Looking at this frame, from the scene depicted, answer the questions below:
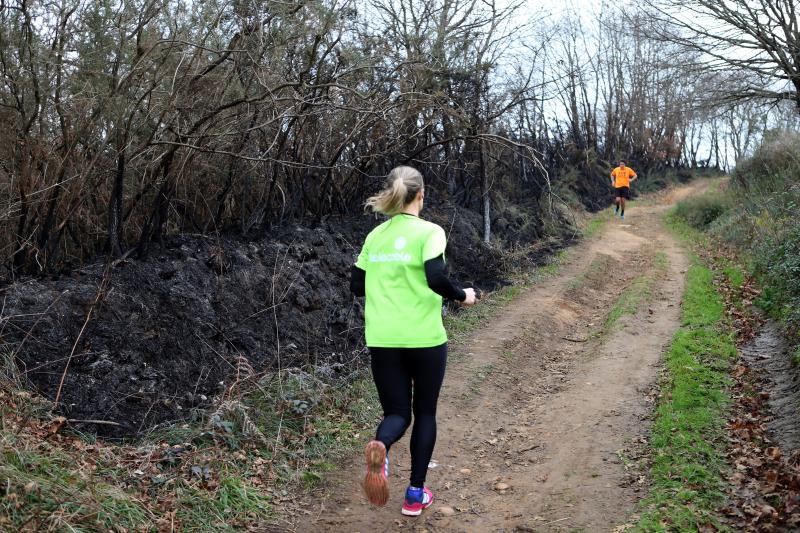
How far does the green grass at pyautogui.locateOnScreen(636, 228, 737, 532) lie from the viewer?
4.54 meters

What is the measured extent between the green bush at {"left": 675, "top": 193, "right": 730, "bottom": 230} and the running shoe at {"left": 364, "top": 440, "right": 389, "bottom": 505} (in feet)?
62.7

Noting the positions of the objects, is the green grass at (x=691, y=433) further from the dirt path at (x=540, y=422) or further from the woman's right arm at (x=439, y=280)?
the woman's right arm at (x=439, y=280)

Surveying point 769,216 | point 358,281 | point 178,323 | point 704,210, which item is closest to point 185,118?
point 178,323

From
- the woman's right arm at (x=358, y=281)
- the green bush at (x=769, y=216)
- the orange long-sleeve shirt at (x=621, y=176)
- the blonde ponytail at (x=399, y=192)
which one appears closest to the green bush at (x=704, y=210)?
the green bush at (x=769, y=216)

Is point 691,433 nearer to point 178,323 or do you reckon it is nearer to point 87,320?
point 178,323

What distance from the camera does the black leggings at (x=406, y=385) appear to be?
427 cm

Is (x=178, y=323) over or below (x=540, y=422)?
over

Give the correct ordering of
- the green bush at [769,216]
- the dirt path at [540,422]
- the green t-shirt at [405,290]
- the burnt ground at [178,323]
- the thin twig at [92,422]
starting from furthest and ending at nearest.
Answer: the green bush at [769,216] < the burnt ground at [178,323] < the thin twig at [92,422] < the dirt path at [540,422] < the green t-shirt at [405,290]

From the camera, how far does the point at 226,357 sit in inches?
285

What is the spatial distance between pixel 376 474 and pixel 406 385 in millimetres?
554

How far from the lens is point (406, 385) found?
14.3 feet

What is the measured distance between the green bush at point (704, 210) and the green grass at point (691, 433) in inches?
490

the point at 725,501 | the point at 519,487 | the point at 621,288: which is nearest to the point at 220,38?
the point at 519,487

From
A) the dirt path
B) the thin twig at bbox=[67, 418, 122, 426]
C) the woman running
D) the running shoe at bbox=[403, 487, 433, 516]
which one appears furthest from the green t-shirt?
the thin twig at bbox=[67, 418, 122, 426]
